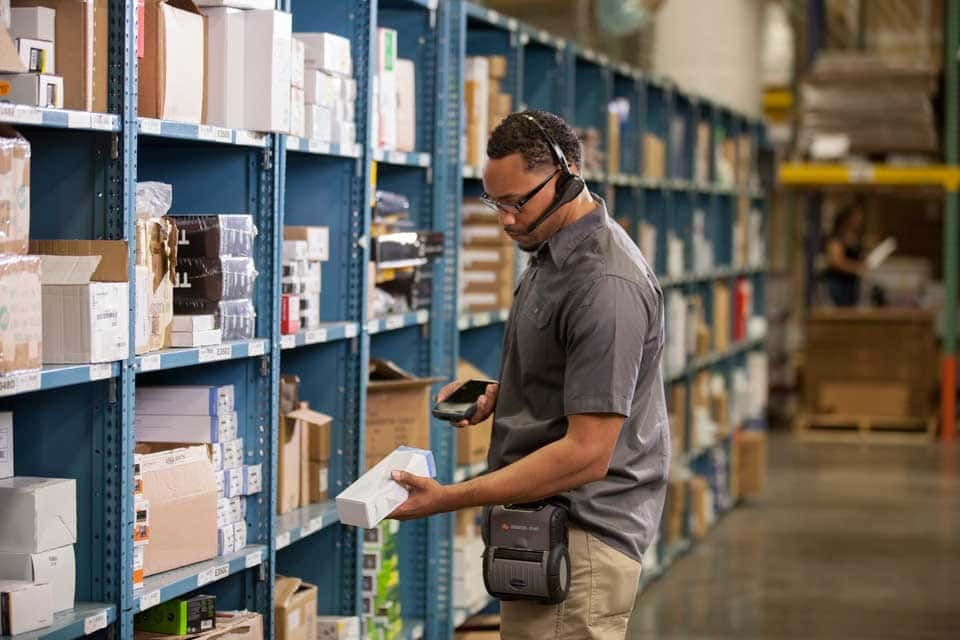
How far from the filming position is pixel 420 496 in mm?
3152

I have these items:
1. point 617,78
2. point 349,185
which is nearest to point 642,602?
point 617,78

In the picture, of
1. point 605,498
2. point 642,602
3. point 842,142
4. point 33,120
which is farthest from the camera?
point 842,142

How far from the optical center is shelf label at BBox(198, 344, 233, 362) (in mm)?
3513

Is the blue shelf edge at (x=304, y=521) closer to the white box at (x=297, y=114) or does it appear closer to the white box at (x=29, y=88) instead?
the white box at (x=297, y=114)

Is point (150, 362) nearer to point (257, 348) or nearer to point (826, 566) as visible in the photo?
point (257, 348)

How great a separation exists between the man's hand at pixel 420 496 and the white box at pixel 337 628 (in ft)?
4.60

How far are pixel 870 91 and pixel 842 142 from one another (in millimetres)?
533

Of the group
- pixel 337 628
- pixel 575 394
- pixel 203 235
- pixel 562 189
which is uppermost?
pixel 562 189

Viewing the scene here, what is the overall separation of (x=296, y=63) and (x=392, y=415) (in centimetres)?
138

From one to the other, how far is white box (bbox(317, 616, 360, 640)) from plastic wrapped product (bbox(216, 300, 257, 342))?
1093mm

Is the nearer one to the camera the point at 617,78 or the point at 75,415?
the point at 75,415

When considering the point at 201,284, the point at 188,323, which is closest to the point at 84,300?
the point at 188,323

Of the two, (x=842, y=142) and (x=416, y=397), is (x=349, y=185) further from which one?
(x=842, y=142)

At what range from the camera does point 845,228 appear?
13.9m
